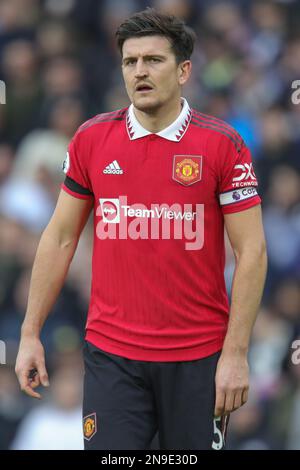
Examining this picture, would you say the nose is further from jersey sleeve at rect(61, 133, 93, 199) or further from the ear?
jersey sleeve at rect(61, 133, 93, 199)

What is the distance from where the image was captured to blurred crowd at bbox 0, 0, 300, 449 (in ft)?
24.9

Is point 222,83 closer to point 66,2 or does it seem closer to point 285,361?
point 66,2

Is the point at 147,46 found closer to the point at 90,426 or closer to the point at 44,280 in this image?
the point at 44,280

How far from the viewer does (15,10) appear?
9.02m

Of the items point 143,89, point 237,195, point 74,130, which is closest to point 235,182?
point 237,195

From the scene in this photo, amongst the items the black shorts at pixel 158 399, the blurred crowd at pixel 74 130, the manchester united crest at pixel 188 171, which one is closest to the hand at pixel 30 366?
the black shorts at pixel 158 399

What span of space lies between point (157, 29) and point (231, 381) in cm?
152

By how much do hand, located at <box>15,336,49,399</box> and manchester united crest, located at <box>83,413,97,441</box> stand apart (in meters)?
0.23

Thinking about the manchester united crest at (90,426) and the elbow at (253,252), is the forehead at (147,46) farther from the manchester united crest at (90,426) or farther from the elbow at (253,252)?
the manchester united crest at (90,426)

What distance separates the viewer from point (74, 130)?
8.32 m

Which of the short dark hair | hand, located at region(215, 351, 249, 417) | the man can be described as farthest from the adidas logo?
hand, located at region(215, 351, 249, 417)

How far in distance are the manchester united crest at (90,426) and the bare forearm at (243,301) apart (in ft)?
2.08

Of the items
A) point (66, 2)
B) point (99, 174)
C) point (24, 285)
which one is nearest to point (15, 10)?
point (66, 2)
